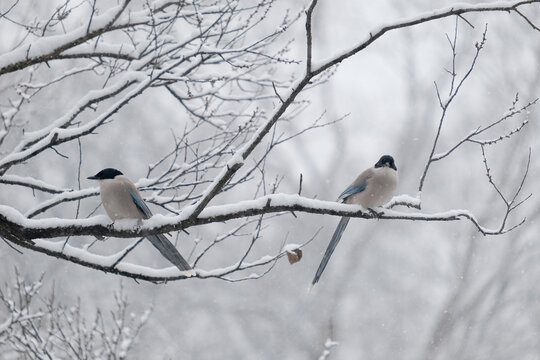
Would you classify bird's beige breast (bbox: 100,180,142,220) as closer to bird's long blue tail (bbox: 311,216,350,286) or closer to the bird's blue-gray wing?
the bird's blue-gray wing

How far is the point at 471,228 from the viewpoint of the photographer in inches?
557

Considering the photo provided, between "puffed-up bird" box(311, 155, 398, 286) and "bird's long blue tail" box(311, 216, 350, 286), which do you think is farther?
"puffed-up bird" box(311, 155, 398, 286)

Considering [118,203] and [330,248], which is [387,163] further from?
[118,203]

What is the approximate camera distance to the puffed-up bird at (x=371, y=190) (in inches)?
198

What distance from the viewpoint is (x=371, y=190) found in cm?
512

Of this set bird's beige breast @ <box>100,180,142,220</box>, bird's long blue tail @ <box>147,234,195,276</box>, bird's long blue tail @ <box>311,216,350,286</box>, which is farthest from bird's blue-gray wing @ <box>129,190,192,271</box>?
bird's long blue tail @ <box>311,216,350,286</box>

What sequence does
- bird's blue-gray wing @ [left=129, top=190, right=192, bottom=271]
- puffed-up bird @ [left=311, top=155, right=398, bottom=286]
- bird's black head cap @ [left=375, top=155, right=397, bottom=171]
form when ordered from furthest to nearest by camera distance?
bird's black head cap @ [left=375, top=155, right=397, bottom=171] → puffed-up bird @ [left=311, top=155, right=398, bottom=286] → bird's blue-gray wing @ [left=129, top=190, right=192, bottom=271]

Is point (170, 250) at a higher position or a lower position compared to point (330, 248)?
lower

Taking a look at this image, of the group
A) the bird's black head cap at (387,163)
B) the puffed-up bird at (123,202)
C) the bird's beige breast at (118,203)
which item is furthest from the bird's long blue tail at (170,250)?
the bird's black head cap at (387,163)

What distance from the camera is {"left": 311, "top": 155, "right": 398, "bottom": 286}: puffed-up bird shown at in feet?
16.5

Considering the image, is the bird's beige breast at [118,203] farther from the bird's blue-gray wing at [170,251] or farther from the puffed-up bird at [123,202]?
the bird's blue-gray wing at [170,251]

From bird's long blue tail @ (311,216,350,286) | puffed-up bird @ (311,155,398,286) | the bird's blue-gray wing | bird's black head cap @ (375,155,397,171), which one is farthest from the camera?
bird's black head cap @ (375,155,397,171)

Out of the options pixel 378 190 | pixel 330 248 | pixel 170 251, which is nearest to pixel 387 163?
pixel 378 190

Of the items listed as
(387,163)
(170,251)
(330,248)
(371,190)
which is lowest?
(170,251)
